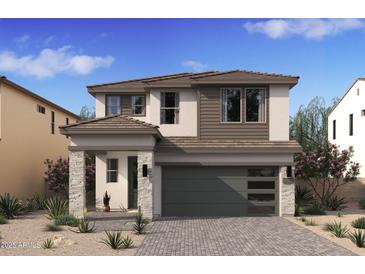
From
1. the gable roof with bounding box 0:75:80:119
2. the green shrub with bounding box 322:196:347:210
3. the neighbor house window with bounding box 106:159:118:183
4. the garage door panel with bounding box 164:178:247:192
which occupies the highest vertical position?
the gable roof with bounding box 0:75:80:119

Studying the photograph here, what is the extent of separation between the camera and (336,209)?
63.2 ft

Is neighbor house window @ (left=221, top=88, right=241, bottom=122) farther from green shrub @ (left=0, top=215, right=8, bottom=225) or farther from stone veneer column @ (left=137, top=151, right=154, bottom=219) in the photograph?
green shrub @ (left=0, top=215, right=8, bottom=225)

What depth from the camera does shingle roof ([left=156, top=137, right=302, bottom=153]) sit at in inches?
649

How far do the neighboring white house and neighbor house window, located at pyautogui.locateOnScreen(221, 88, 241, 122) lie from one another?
1537 cm

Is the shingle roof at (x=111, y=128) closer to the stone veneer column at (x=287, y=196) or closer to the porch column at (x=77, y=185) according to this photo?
the porch column at (x=77, y=185)

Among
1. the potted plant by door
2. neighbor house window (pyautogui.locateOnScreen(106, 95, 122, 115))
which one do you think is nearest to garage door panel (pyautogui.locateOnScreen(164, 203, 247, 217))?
the potted plant by door

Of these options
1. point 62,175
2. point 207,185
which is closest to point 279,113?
point 207,185

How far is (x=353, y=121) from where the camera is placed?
97.9 ft

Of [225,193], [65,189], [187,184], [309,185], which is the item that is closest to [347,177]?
[309,185]

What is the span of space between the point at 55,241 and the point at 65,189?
11.7 meters

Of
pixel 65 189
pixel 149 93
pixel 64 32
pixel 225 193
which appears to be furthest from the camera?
pixel 65 189

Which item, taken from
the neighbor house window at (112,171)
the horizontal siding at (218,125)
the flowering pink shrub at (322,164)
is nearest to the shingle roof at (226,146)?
the horizontal siding at (218,125)

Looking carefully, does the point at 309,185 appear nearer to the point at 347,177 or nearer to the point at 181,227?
the point at 347,177

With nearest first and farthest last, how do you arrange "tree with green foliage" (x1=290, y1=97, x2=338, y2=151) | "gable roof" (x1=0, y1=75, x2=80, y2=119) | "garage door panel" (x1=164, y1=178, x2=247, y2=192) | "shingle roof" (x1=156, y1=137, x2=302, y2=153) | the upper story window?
1. "shingle roof" (x1=156, y1=137, x2=302, y2=153)
2. "garage door panel" (x1=164, y1=178, x2=247, y2=192)
3. "gable roof" (x1=0, y1=75, x2=80, y2=119)
4. the upper story window
5. "tree with green foliage" (x1=290, y1=97, x2=338, y2=151)
